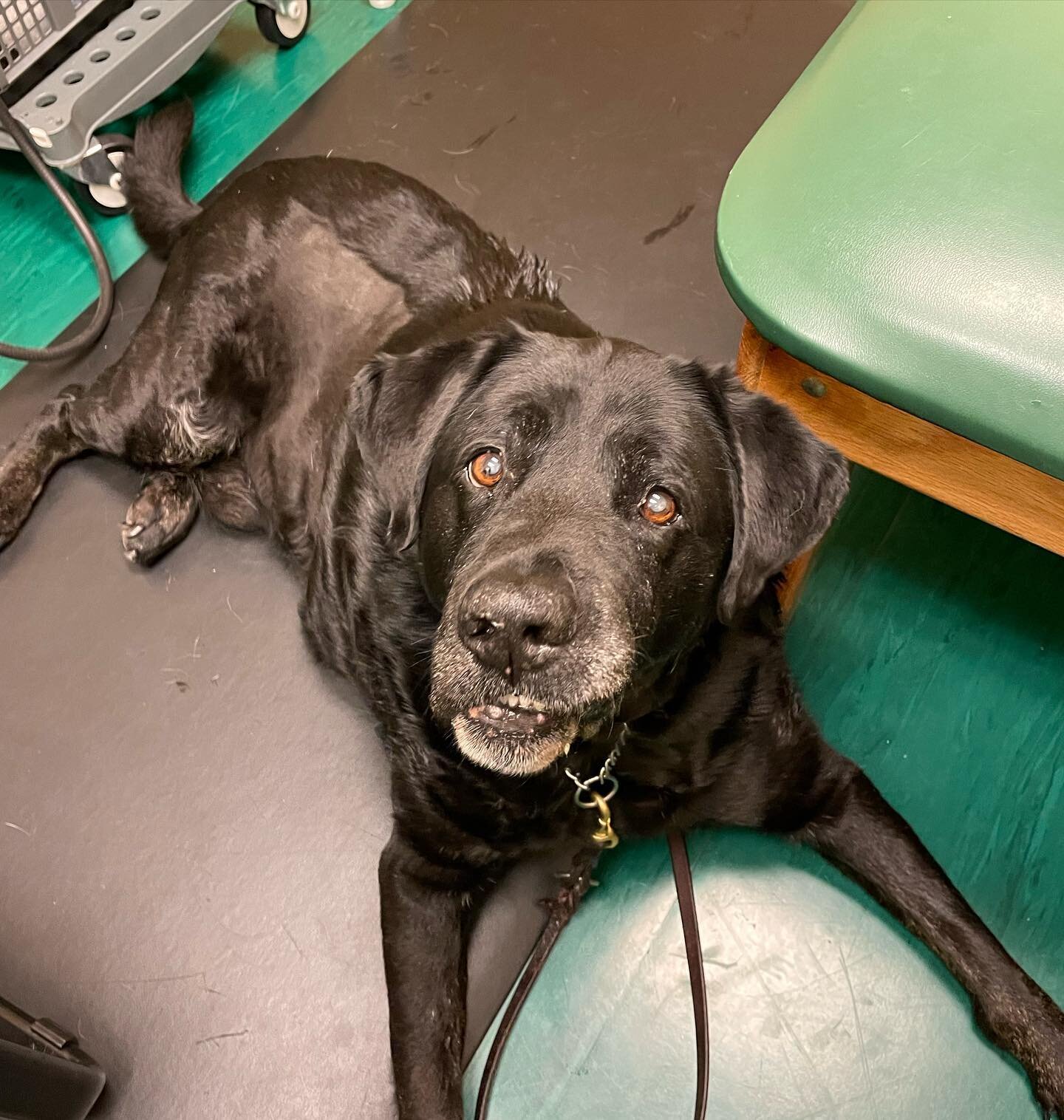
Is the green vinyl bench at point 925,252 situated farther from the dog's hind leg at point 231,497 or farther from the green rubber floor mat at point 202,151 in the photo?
the green rubber floor mat at point 202,151

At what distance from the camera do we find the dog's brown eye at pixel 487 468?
1404 millimetres

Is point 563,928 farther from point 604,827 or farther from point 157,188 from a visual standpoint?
point 157,188

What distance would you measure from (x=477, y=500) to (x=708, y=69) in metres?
2.28

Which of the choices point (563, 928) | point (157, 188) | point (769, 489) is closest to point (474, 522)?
point (769, 489)

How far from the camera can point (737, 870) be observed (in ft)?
6.10

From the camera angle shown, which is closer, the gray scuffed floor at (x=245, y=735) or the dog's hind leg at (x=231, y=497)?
the gray scuffed floor at (x=245, y=735)

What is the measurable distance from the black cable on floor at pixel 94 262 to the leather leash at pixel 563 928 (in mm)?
1762

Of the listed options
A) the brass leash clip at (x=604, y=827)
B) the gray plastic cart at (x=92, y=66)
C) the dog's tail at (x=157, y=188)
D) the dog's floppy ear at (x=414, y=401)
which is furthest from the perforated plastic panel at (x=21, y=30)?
the brass leash clip at (x=604, y=827)

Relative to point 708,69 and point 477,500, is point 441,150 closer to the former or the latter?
point 708,69

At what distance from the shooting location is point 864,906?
1817 mm

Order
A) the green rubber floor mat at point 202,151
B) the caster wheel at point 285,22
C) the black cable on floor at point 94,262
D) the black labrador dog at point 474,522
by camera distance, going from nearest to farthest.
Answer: the black labrador dog at point 474,522 → the black cable on floor at point 94,262 → the green rubber floor mat at point 202,151 → the caster wheel at point 285,22

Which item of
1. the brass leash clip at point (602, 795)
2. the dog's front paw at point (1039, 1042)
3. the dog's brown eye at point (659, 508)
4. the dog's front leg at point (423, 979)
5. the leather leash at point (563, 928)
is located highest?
the dog's brown eye at point (659, 508)

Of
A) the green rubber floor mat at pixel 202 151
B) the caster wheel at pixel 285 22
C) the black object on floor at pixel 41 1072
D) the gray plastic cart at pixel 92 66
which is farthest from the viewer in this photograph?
the caster wheel at pixel 285 22

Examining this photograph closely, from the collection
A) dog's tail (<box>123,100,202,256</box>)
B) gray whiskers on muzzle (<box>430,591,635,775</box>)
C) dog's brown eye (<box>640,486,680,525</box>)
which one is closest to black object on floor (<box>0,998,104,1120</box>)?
gray whiskers on muzzle (<box>430,591,635,775</box>)
